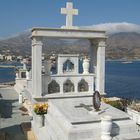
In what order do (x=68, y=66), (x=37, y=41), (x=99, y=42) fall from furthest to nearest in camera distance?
(x=68, y=66) → (x=99, y=42) → (x=37, y=41)

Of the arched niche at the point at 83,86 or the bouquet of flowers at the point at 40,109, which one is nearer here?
the bouquet of flowers at the point at 40,109

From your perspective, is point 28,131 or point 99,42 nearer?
point 28,131

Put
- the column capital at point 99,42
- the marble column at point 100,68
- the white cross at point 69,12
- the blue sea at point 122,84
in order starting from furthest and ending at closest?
the blue sea at point 122,84
the marble column at point 100,68
the column capital at point 99,42
the white cross at point 69,12

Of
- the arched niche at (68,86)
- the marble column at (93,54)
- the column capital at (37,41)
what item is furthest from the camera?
the marble column at (93,54)

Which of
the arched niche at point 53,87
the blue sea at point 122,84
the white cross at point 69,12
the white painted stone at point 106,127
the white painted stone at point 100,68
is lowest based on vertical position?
the blue sea at point 122,84

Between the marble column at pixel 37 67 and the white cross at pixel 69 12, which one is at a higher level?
the white cross at pixel 69 12

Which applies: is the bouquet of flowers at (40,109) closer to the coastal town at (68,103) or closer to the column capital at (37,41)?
the coastal town at (68,103)

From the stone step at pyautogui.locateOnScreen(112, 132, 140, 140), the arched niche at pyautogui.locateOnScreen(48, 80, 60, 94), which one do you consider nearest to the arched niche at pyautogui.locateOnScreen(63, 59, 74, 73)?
the arched niche at pyautogui.locateOnScreen(48, 80, 60, 94)

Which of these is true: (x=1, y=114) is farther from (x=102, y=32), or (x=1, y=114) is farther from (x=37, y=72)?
(x=102, y=32)

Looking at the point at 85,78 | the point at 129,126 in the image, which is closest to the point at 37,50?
the point at 85,78

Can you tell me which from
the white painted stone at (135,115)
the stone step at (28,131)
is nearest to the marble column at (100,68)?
the white painted stone at (135,115)

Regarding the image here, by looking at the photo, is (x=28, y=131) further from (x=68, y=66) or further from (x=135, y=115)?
(x=135, y=115)

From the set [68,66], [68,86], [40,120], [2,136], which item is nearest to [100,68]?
[68,66]

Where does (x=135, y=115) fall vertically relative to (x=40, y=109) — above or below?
below
